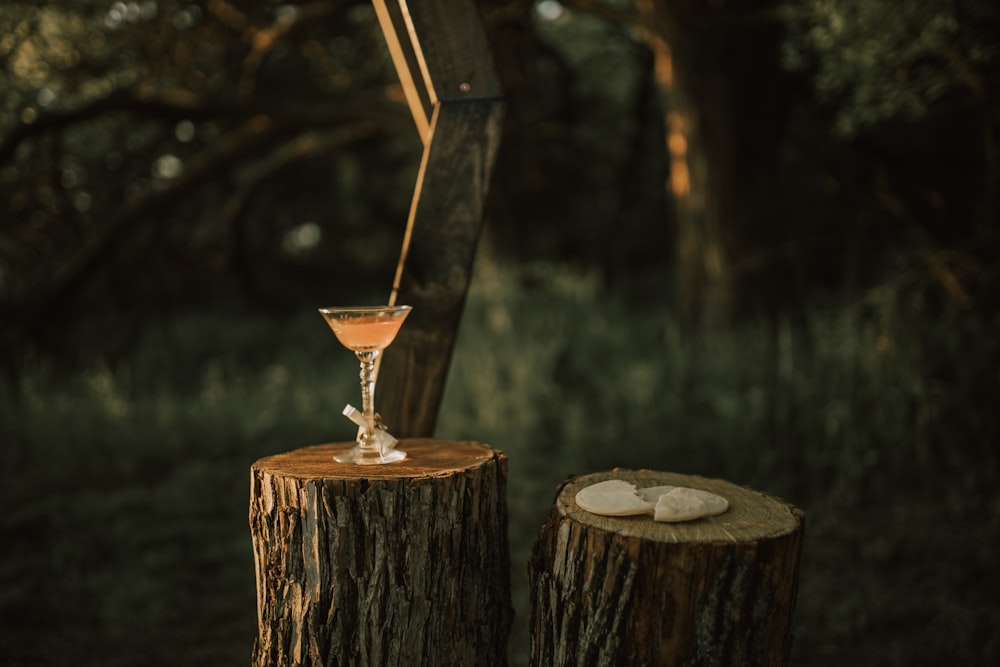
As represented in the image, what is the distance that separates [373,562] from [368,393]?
56 centimetres

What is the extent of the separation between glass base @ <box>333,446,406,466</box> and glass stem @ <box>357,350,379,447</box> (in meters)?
0.03

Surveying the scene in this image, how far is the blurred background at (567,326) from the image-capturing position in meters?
4.21

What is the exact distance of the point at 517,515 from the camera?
485 centimetres

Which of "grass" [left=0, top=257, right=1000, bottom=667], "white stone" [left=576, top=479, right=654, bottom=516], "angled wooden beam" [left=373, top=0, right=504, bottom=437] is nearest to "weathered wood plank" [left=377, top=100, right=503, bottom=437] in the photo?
"angled wooden beam" [left=373, top=0, right=504, bottom=437]

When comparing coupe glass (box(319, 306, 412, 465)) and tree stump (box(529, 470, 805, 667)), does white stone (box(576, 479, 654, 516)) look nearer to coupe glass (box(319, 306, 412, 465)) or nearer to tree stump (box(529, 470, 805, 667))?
tree stump (box(529, 470, 805, 667))

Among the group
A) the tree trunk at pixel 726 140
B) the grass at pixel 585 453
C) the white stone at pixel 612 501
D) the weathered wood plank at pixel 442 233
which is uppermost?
the tree trunk at pixel 726 140

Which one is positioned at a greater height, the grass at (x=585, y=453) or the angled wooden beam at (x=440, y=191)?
the angled wooden beam at (x=440, y=191)

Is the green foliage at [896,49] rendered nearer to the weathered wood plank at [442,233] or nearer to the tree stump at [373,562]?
the weathered wood plank at [442,233]

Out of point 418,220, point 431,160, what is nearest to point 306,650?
point 418,220

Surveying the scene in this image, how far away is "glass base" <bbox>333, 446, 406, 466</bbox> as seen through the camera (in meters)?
A: 2.39

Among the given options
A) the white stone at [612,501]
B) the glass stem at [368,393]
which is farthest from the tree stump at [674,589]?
the glass stem at [368,393]

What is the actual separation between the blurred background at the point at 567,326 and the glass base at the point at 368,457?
173 centimetres

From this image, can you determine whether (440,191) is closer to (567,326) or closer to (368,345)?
(368,345)

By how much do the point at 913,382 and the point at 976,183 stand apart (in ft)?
6.28
